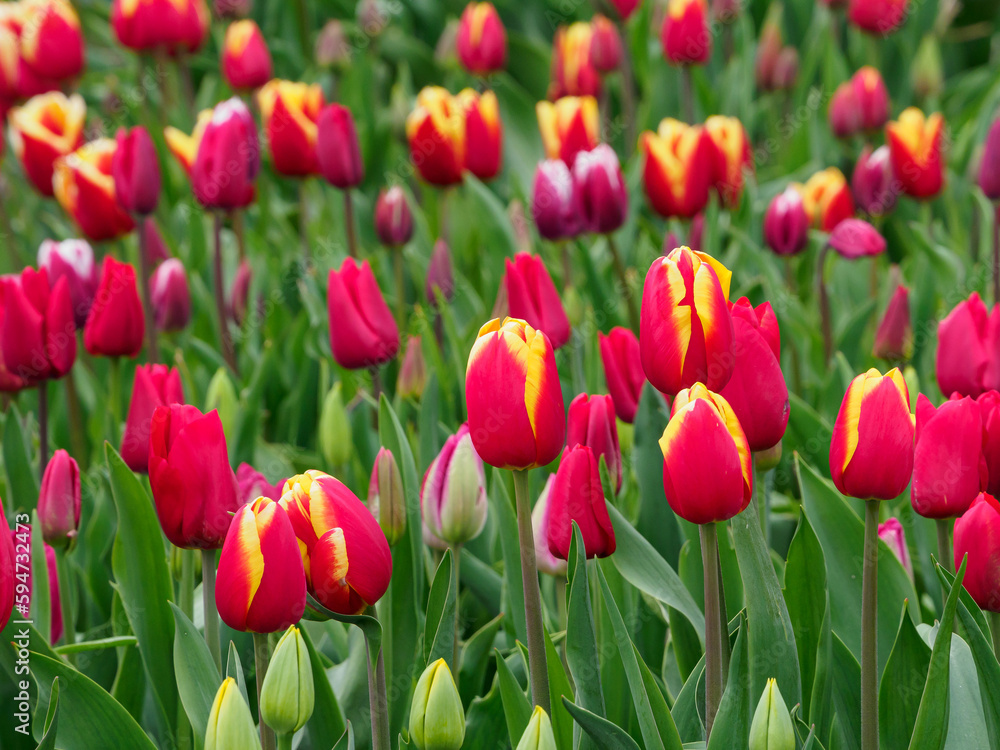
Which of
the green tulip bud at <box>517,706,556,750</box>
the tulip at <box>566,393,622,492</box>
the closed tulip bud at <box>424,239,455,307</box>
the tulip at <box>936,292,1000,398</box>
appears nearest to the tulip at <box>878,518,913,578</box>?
the tulip at <box>936,292,1000,398</box>

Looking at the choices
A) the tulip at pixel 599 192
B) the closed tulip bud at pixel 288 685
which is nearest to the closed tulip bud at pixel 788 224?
the tulip at pixel 599 192

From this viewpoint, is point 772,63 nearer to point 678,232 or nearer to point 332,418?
point 678,232

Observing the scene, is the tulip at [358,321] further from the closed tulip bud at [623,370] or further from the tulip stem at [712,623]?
the tulip stem at [712,623]

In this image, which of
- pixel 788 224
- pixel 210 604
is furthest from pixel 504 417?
pixel 788 224

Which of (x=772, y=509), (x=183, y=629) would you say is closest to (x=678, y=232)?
(x=772, y=509)

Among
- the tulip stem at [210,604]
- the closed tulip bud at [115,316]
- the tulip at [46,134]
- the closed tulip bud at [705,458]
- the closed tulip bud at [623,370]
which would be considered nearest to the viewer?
the closed tulip bud at [705,458]

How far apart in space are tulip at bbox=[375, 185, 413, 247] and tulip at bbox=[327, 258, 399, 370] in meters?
0.68

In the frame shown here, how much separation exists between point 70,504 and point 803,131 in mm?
2248

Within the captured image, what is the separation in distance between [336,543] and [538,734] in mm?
221

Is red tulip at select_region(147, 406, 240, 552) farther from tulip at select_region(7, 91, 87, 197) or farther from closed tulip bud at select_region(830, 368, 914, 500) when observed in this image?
tulip at select_region(7, 91, 87, 197)

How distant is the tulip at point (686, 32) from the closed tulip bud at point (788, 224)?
2.73ft

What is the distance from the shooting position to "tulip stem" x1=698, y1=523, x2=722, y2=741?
880 millimetres

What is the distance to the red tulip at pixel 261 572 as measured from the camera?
85 cm

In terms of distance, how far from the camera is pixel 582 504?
3.40 feet
